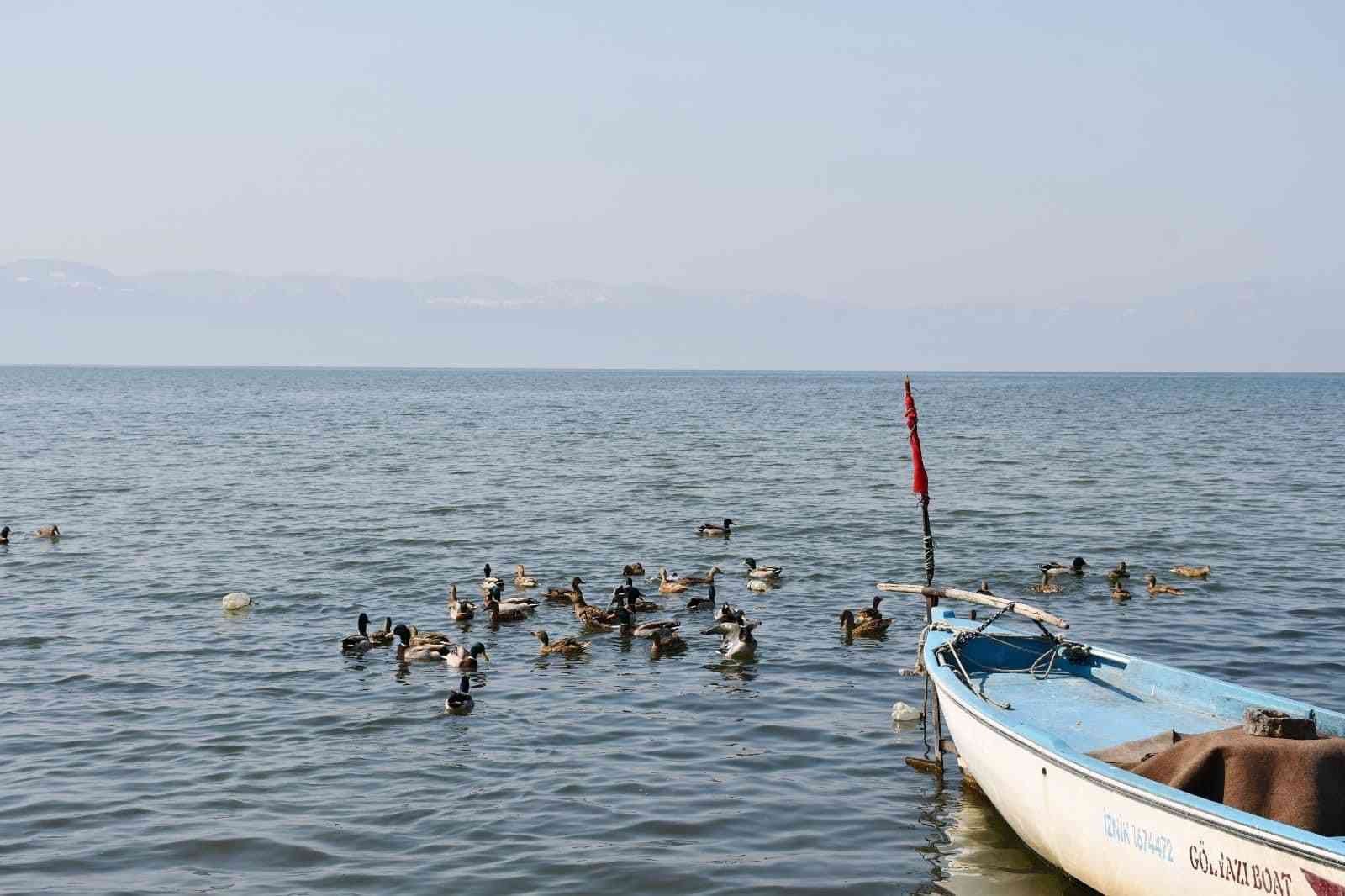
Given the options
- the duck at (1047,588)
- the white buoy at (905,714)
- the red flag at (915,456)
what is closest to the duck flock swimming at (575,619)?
the red flag at (915,456)

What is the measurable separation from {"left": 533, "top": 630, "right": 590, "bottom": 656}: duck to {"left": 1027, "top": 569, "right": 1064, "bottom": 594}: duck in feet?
32.7

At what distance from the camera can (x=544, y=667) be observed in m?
20.8

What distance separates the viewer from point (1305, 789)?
33.0 ft

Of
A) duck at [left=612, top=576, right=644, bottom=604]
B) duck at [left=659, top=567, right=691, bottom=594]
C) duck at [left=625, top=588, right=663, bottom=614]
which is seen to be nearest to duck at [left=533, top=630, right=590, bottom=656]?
duck at [left=612, top=576, right=644, bottom=604]

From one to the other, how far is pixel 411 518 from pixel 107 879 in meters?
26.4

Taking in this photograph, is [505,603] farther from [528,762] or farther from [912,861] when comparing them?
[912,861]

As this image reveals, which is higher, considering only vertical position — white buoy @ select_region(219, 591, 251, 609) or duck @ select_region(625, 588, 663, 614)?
duck @ select_region(625, 588, 663, 614)

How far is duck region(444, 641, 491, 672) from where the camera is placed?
20234mm

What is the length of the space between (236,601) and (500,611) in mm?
5095

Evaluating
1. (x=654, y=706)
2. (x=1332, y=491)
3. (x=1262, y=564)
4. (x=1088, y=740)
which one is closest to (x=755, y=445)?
(x=1332, y=491)

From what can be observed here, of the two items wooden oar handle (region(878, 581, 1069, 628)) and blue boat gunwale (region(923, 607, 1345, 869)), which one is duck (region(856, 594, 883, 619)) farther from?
blue boat gunwale (region(923, 607, 1345, 869))

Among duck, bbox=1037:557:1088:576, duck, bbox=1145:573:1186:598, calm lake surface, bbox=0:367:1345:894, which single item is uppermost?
duck, bbox=1037:557:1088:576

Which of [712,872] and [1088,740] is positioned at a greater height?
[1088,740]

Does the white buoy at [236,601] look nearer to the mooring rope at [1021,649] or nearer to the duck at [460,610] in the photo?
the duck at [460,610]
